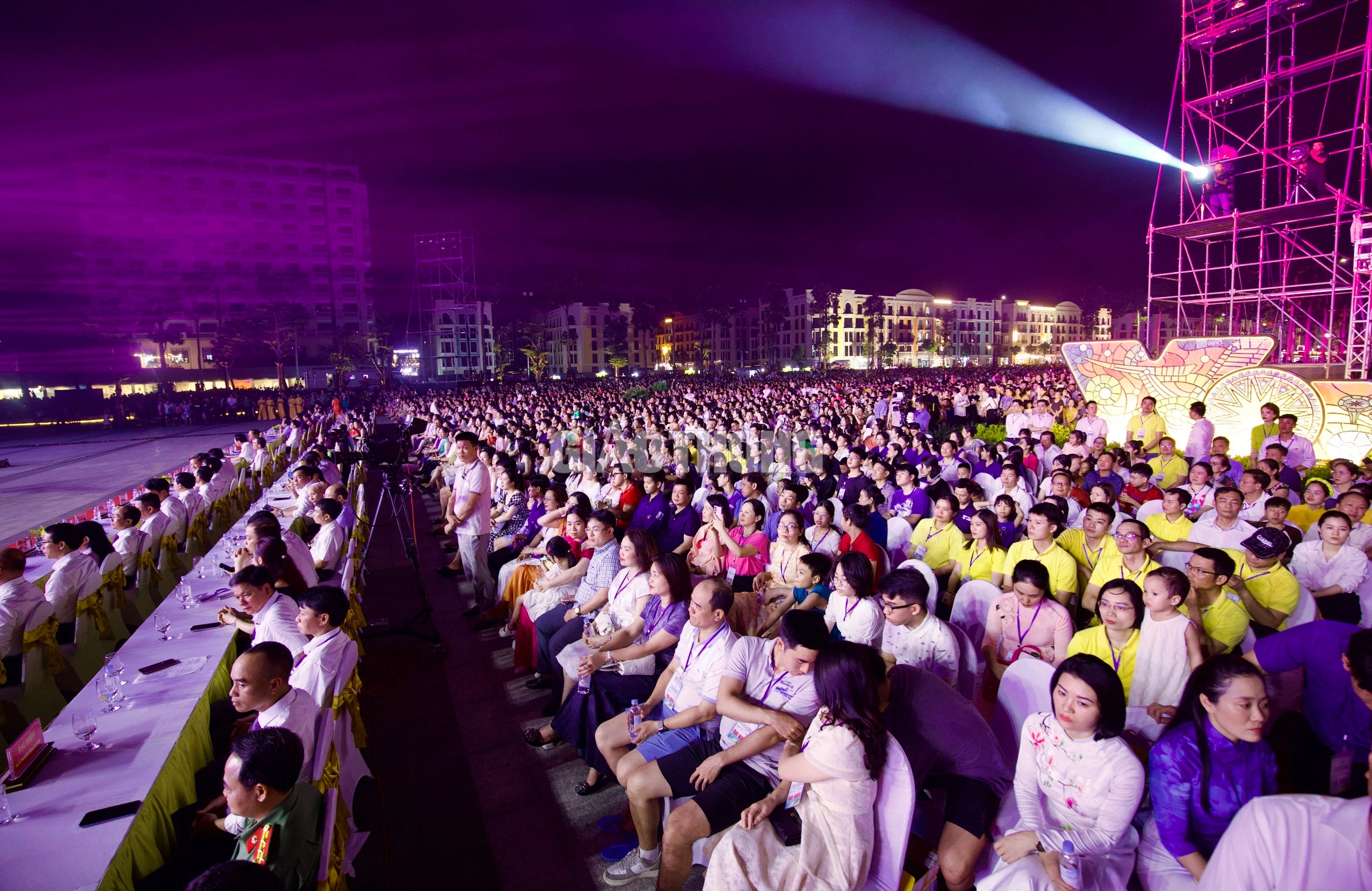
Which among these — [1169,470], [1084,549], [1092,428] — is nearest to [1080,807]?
[1084,549]

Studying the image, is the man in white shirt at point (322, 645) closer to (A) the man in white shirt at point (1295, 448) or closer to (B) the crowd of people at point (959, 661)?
(B) the crowd of people at point (959, 661)

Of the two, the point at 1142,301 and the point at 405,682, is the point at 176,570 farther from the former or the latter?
the point at 1142,301

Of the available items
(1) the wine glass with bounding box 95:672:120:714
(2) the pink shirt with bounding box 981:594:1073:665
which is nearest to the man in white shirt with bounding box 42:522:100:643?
(1) the wine glass with bounding box 95:672:120:714

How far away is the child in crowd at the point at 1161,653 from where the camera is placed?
9.09 feet

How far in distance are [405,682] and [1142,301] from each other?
324 feet

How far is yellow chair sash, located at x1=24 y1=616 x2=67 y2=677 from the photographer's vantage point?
3.82m

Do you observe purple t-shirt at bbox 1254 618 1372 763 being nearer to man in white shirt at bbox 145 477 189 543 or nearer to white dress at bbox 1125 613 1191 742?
white dress at bbox 1125 613 1191 742

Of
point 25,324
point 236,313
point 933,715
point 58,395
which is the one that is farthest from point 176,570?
point 236,313

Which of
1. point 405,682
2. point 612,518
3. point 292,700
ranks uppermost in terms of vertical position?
point 612,518

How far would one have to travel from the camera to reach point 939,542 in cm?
487

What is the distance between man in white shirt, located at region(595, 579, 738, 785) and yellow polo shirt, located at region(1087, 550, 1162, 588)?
2498mm

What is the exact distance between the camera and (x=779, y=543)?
15.7 feet

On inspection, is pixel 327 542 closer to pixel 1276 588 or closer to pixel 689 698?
pixel 689 698

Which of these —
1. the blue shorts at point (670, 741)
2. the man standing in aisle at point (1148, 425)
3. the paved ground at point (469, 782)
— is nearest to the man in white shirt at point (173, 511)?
the paved ground at point (469, 782)
